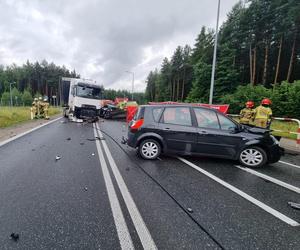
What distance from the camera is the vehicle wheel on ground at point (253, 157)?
4.98 meters

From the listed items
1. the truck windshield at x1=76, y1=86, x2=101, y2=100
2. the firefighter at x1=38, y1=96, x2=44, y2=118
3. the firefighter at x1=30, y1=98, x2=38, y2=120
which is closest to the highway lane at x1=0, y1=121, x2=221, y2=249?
the truck windshield at x1=76, y1=86, x2=101, y2=100

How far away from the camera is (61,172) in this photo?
414cm

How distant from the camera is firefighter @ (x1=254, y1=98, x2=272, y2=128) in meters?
7.14

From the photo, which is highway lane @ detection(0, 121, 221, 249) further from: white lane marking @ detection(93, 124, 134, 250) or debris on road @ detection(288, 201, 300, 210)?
debris on road @ detection(288, 201, 300, 210)

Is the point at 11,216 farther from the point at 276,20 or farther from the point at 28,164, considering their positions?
the point at 276,20

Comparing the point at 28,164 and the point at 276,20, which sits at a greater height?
the point at 276,20

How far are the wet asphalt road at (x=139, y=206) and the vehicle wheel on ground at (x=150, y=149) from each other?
48 centimetres

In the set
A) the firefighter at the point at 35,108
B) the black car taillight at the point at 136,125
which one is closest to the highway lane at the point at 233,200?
the black car taillight at the point at 136,125

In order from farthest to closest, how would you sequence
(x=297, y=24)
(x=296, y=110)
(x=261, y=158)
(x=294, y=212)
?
(x=297, y=24), (x=296, y=110), (x=261, y=158), (x=294, y=212)

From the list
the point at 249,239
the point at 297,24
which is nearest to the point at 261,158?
the point at 249,239

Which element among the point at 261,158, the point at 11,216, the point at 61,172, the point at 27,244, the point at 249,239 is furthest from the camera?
the point at 261,158

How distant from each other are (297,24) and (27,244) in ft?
99.9

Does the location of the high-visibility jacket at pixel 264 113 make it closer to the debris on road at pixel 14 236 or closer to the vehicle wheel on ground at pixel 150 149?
the vehicle wheel on ground at pixel 150 149

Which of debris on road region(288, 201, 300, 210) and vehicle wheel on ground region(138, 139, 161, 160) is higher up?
vehicle wheel on ground region(138, 139, 161, 160)
